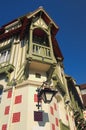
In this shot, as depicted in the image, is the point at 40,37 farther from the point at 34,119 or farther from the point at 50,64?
the point at 34,119

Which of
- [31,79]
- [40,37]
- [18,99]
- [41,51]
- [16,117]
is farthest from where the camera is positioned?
[40,37]

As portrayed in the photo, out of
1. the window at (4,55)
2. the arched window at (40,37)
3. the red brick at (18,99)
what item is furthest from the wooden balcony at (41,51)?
the red brick at (18,99)

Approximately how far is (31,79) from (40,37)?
3801 millimetres

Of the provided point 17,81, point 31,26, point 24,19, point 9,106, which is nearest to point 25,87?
point 17,81

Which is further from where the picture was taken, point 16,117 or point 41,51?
point 41,51

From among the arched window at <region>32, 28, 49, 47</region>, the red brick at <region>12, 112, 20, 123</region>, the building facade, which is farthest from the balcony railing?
the red brick at <region>12, 112, 20, 123</region>

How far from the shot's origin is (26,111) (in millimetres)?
7449

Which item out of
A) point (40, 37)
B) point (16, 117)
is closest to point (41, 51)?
point (40, 37)

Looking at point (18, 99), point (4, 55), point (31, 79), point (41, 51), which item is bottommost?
point (18, 99)

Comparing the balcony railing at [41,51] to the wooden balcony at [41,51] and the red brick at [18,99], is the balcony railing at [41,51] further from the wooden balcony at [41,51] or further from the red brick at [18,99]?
the red brick at [18,99]

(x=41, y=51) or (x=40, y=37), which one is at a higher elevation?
(x=40, y=37)

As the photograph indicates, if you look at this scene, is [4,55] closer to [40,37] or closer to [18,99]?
[40,37]

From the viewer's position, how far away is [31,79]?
8.98 m

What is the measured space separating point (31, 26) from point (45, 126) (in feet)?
20.7
